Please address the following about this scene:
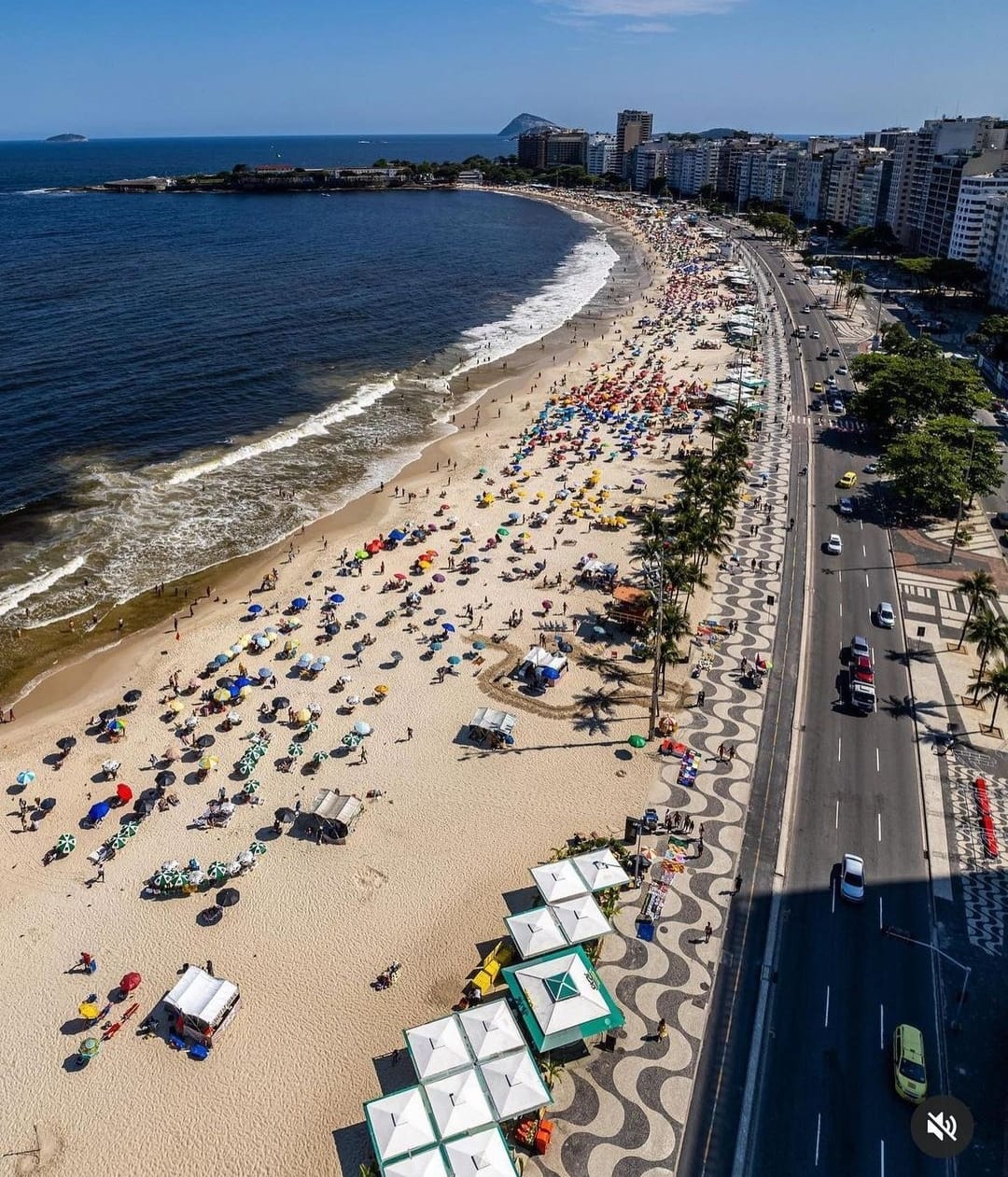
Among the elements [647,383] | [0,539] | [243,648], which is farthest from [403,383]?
[243,648]

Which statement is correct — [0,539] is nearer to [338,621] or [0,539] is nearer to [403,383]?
[338,621]

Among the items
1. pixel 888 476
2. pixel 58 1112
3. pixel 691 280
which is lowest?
pixel 58 1112

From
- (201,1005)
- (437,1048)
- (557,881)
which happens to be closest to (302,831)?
(201,1005)

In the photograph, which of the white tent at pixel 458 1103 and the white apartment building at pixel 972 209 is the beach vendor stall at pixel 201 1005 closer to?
the white tent at pixel 458 1103

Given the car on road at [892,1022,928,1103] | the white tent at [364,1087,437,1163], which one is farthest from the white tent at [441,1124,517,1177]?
the car on road at [892,1022,928,1103]

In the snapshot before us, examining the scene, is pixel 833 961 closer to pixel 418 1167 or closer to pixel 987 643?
pixel 418 1167

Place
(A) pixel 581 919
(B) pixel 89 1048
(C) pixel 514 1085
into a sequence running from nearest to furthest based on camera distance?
(C) pixel 514 1085
(B) pixel 89 1048
(A) pixel 581 919
